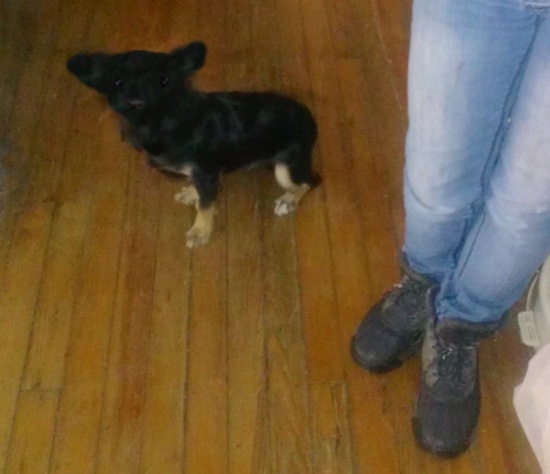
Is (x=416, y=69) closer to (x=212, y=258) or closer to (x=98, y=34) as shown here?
(x=212, y=258)

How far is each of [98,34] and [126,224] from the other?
0.91m

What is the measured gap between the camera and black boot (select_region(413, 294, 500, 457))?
1.35m

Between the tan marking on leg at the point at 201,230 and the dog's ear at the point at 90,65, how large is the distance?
1.35ft

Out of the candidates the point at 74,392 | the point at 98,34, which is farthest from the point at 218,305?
the point at 98,34

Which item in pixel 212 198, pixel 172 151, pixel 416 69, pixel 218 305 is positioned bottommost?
pixel 218 305

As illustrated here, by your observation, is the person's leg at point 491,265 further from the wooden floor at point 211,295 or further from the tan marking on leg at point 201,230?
the tan marking on leg at point 201,230

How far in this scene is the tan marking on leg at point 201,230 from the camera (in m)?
1.73

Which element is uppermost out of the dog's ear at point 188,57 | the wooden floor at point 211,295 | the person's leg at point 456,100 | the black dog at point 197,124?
the person's leg at point 456,100

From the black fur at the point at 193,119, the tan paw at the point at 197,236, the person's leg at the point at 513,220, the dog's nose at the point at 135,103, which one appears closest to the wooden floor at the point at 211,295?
the tan paw at the point at 197,236

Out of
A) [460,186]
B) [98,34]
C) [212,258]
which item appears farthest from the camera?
[98,34]

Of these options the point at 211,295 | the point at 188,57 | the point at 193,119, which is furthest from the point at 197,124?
the point at 211,295

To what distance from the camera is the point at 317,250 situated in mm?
1750

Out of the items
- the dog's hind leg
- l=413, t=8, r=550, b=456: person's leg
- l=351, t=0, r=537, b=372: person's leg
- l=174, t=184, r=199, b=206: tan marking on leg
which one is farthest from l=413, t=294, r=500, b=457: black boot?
l=174, t=184, r=199, b=206: tan marking on leg

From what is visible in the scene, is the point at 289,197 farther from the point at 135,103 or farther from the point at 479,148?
the point at 479,148
